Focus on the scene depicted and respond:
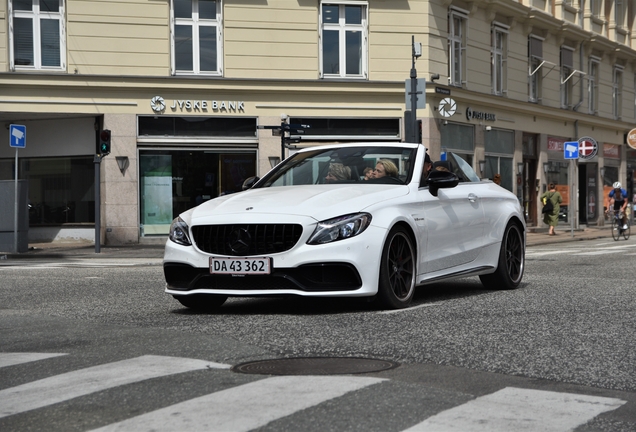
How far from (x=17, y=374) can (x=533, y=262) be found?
12.9 meters

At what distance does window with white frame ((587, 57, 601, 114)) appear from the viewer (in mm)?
40500

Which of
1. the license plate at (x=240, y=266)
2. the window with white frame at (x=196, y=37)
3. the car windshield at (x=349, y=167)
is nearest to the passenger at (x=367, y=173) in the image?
the car windshield at (x=349, y=167)

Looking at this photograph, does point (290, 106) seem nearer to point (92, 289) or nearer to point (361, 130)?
point (361, 130)

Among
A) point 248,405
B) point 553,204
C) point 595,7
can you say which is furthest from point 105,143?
point 595,7

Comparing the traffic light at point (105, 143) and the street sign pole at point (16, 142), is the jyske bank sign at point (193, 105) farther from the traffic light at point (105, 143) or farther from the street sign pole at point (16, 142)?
the street sign pole at point (16, 142)

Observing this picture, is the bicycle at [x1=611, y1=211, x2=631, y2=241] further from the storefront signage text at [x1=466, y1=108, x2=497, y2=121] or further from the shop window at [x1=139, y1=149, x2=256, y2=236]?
the shop window at [x1=139, y1=149, x2=256, y2=236]

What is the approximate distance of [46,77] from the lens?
87.1 feet

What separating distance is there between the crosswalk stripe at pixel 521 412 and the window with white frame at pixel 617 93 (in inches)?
1576

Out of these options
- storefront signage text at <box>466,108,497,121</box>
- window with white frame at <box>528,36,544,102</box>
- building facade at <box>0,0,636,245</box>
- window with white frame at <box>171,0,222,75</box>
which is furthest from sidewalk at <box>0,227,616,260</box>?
window with white frame at <box>528,36,544,102</box>

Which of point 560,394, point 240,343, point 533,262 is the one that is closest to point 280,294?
point 240,343

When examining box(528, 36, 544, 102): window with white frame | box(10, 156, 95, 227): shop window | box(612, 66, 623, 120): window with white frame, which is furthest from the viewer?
box(612, 66, 623, 120): window with white frame

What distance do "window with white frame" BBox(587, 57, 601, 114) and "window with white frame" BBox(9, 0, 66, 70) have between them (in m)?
21.9

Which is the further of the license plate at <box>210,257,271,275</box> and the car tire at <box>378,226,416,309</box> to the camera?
the car tire at <box>378,226,416,309</box>

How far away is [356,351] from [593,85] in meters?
36.9
